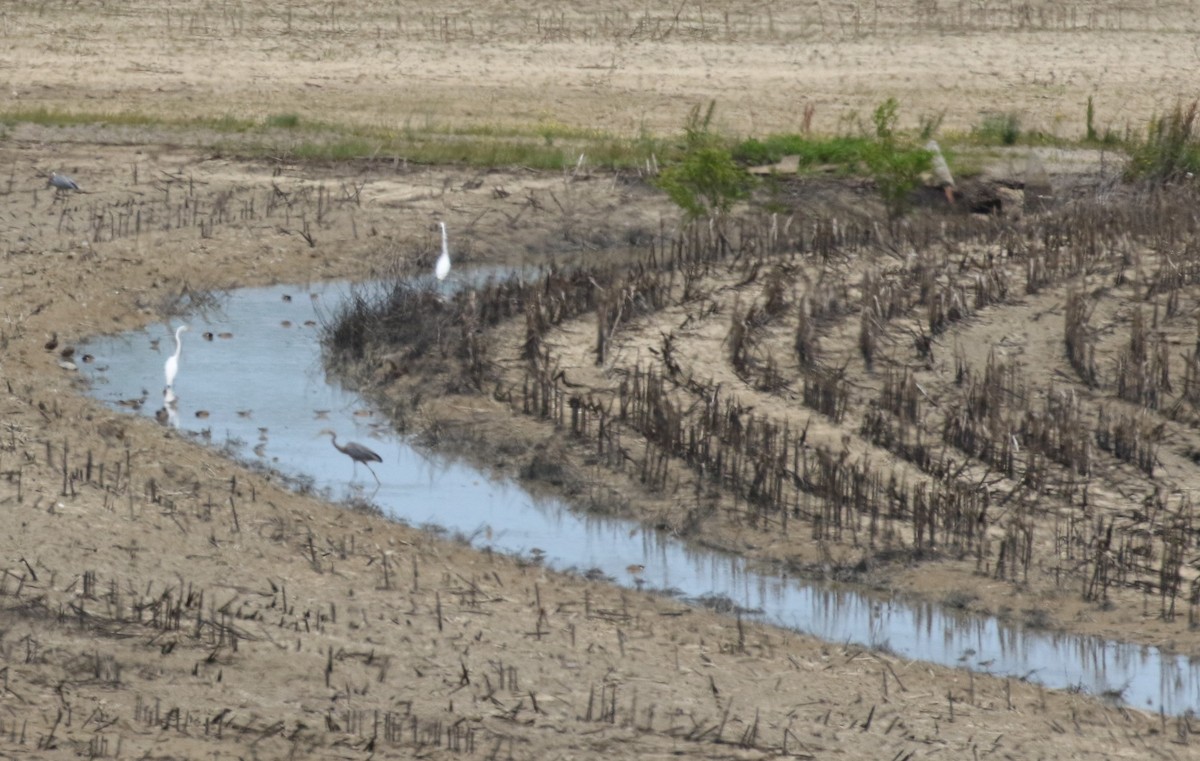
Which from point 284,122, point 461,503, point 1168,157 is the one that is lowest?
point 461,503

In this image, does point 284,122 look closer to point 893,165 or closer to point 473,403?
point 893,165

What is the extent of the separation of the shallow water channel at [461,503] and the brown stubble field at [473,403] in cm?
27

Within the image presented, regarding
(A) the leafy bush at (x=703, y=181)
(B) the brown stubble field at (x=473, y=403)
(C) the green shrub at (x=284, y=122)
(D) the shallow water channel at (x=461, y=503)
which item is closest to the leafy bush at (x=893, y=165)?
(B) the brown stubble field at (x=473, y=403)

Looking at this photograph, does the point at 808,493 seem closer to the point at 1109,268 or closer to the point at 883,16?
the point at 1109,268

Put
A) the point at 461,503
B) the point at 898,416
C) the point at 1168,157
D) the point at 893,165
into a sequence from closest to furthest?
the point at 461,503, the point at 898,416, the point at 893,165, the point at 1168,157

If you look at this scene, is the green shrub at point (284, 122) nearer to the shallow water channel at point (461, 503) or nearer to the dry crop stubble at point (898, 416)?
the shallow water channel at point (461, 503)

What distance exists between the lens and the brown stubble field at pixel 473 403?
277 inches

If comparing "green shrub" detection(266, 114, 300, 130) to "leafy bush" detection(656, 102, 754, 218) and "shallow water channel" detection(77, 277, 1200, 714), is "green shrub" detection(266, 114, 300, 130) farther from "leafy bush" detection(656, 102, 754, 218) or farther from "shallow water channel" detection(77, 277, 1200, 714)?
"leafy bush" detection(656, 102, 754, 218)

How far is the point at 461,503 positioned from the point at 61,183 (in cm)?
749

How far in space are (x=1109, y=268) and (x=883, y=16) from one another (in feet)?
45.8

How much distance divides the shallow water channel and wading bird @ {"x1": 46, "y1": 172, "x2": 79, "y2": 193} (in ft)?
7.32

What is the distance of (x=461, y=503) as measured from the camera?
10492 millimetres

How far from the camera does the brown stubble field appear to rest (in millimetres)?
7031

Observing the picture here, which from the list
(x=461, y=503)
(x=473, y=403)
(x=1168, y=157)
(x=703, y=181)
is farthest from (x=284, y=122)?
(x=461, y=503)
